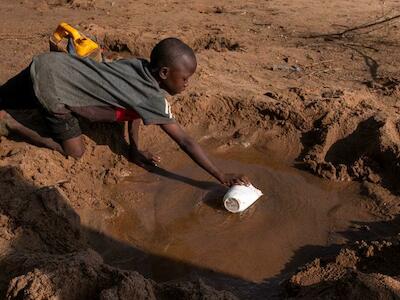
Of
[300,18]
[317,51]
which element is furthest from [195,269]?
[300,18]

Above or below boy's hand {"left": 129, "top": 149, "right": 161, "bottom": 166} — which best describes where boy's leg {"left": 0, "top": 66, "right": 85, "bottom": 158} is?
above

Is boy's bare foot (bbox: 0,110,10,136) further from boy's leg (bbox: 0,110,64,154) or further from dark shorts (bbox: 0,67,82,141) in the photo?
dark shorts (bbox: 0,67,82,141)

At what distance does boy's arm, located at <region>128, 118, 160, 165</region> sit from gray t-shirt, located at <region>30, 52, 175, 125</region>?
308 millimetres

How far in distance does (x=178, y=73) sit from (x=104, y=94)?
0.61 m

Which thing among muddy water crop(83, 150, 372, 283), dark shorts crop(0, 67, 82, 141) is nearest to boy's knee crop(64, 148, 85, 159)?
dark shorts crop(0, 67, 82, 141)

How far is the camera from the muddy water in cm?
301

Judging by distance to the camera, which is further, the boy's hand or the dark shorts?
the boy's hand

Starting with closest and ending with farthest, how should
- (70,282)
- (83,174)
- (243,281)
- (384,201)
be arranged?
(70,282)
(243,281)
(384,201)
(83,174)

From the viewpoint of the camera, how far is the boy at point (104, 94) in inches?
129

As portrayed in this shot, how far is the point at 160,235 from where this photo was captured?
10.6 ft

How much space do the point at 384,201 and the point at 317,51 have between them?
2.36 m

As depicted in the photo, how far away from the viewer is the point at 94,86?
349 cm

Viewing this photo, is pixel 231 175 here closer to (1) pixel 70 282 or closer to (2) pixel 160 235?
(2) pixel 160 235

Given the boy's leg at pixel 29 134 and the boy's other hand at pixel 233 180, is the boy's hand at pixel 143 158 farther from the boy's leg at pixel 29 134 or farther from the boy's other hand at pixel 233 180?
A: the boy's other hand at pixel 233 180
